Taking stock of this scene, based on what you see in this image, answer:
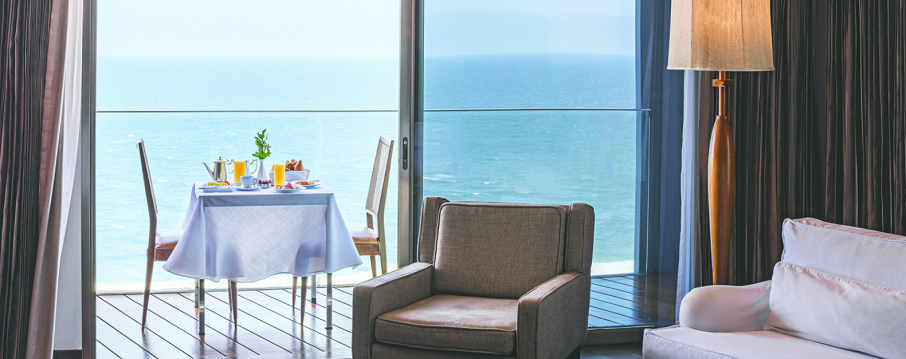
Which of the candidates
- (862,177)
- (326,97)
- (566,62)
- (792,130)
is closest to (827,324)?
(862,177)

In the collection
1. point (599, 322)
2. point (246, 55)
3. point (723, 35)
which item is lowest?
point (599, 322)

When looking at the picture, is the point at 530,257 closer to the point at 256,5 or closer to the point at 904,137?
the point at 904,137

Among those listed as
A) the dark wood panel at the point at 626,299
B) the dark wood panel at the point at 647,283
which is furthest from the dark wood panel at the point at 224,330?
the dark wood panel at the point at 647,283

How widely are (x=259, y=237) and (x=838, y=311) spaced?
95.4 inches

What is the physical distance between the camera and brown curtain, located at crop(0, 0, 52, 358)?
102 inches

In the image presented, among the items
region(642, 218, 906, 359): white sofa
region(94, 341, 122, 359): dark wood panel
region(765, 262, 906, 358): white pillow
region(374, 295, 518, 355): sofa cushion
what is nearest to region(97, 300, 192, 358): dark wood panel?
region(94, 341, 122, 359): dark wood panel

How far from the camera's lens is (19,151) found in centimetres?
261

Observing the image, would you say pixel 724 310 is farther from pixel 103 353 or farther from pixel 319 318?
pixel 103 353

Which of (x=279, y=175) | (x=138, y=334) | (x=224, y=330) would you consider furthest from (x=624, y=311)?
(x=138, y=334)

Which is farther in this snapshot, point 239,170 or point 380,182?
point 380,182

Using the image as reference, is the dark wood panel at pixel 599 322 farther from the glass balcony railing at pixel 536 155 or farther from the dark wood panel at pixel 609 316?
the glass balcony railing at pixel 536 155

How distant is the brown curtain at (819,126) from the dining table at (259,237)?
177cm

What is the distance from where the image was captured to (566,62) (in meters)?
3.16

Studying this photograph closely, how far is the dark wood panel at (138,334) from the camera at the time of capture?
3171 millimetres
